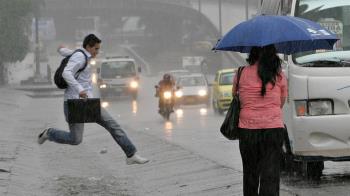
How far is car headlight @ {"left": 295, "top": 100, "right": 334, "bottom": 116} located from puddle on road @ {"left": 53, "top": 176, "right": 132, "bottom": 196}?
2450 millimetres

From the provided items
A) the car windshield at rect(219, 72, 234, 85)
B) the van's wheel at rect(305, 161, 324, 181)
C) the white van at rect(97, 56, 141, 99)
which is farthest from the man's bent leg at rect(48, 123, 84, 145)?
the white van at rect(97, 56, 141, 99)

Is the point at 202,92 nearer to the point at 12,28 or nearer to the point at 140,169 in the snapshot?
the point at 12,28

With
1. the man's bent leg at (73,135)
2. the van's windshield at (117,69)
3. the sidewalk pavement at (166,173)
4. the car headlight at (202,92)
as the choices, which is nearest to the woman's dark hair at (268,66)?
the sidewalk pavement at (166,173)

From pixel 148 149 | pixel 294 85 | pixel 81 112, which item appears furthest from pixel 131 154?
pixel 148 149

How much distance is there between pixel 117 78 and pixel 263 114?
3934 cm

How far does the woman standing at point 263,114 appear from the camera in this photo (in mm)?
7277

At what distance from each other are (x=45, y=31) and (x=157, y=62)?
24.6m

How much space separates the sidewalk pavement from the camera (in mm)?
10758

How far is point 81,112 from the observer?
412 inches

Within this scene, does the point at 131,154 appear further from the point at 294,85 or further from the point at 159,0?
the point at 159,0

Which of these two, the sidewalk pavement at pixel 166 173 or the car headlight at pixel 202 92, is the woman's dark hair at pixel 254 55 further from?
the car headlight at pixel 202 92

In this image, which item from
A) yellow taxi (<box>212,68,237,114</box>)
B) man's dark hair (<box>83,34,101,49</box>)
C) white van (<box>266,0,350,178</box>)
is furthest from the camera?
yellow taxi (<box>212,68,237,114</box>)

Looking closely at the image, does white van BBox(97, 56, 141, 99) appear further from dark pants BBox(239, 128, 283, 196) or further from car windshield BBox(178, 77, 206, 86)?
dark pants BBox(239, 128, 283, 196)

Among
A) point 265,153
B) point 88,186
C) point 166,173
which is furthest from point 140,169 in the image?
point 265,153
